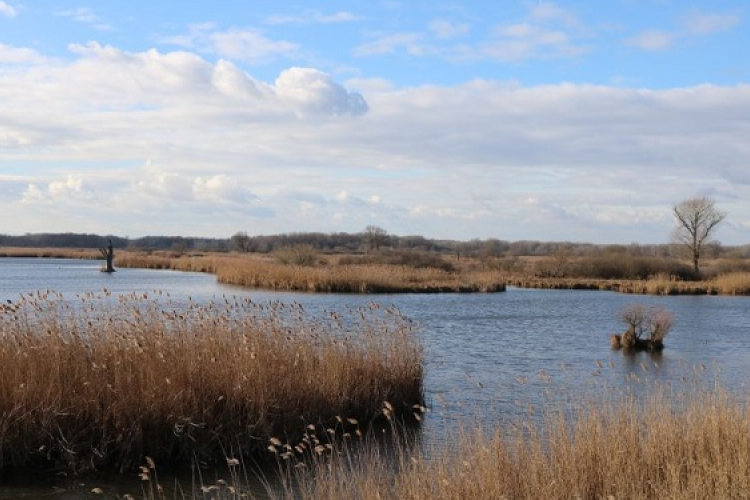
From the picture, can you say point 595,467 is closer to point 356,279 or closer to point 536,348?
point 536,348

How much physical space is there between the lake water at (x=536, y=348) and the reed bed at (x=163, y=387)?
55.6 inches

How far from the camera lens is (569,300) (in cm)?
3962

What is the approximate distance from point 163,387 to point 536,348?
13.2 metres

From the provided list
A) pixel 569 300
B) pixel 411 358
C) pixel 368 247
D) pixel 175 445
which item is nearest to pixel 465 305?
pixel 569 300

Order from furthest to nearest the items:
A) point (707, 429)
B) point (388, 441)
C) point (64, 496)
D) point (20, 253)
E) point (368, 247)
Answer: point (20, 253) → point (368, 247) → point (388, 441) → point (64, 496) → point (707, 429)

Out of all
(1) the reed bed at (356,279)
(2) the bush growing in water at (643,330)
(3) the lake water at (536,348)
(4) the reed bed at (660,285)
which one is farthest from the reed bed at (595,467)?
(4) the reed bed at (660,285)

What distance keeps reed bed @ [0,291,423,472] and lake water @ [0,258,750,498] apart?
4.63ft

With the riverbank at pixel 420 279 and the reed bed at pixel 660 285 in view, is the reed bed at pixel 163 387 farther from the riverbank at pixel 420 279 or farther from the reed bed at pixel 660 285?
the reed bed at pixel 660 285

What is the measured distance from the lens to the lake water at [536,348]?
40.7ft

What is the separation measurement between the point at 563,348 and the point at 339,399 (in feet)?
37.7

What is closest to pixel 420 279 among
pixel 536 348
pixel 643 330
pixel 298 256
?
pixel 298 256

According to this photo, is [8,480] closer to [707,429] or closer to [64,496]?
[64,496]

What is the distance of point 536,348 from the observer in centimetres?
2058

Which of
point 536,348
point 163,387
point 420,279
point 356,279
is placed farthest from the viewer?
point 420,279
